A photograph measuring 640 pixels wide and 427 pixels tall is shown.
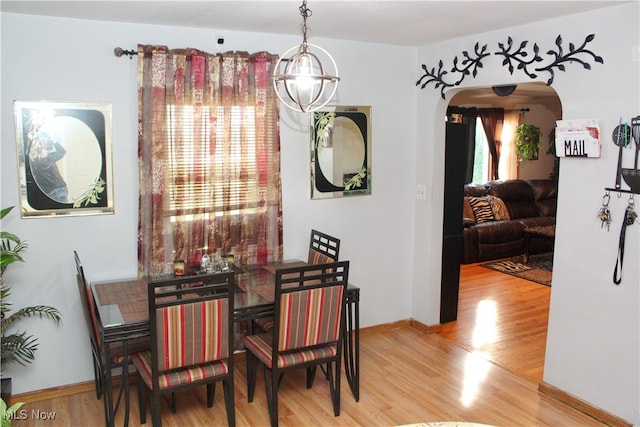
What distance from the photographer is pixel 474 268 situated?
22.4ft

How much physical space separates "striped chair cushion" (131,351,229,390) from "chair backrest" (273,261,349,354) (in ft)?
1.07

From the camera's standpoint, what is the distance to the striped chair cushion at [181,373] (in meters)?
2.84

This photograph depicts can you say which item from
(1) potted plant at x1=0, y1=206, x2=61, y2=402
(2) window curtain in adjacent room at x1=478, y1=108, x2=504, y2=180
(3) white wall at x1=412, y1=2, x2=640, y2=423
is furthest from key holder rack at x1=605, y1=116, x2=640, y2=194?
(2) window curtain in adjacent room at x1=478, y1=108, x2=504, y2=180

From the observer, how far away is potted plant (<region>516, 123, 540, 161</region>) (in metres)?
8.40

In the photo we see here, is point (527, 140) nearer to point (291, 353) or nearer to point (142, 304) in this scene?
point (291, 353)

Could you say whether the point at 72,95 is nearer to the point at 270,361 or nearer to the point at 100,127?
the point at 100,127

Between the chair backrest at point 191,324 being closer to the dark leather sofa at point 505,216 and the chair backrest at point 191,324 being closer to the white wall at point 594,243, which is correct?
the white wall at point 594,243

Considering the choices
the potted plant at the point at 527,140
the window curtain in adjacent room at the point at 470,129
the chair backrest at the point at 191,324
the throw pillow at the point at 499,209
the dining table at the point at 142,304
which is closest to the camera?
the chair backrest at the point at 191,324

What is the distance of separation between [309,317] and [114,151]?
5.56 feet

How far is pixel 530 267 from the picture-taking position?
22.5 feet

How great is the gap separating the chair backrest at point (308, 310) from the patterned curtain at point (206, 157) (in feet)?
3.31

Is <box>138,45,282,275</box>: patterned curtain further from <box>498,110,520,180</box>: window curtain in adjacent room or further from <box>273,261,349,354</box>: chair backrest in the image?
<box>498,110,520,180</box>: window curtain in adjacent room

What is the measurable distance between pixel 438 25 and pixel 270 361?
2.40m

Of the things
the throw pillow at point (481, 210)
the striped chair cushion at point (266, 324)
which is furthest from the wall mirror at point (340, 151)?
the throw pillow at point (481, 210)
